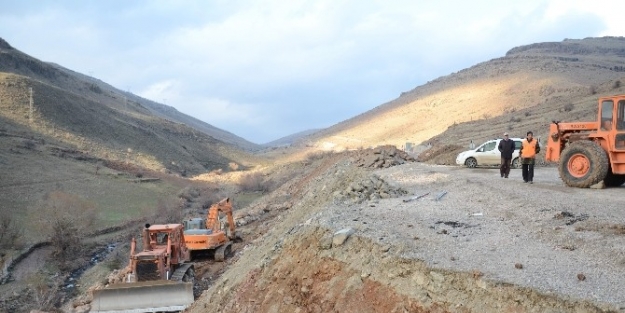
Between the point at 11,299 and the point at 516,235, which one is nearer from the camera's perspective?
the point at 516,235

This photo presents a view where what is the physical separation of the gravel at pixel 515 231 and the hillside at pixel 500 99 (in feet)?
74.8

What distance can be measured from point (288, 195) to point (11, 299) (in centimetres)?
1386

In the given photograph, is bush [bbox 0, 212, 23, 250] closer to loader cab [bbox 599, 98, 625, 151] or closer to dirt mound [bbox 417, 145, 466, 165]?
dirt mound [bbox 417, 145, 466, 165]

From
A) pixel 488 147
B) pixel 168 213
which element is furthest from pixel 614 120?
pixel 168 213

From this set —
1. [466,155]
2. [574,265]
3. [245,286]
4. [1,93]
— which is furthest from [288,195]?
[1,93]

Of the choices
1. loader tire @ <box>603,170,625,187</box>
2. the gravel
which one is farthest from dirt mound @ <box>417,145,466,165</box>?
the gravel

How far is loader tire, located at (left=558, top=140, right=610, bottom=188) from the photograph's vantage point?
1373cm

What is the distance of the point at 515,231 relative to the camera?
9328 millimetres

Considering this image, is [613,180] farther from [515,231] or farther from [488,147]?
[488,147]

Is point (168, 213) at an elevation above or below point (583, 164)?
below

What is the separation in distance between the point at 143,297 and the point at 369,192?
20.3 ft

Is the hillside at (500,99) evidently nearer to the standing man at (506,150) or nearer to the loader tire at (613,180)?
the standing man at (506,150)

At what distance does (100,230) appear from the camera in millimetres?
30219

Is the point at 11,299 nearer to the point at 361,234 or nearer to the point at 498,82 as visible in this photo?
the point at 361,234
